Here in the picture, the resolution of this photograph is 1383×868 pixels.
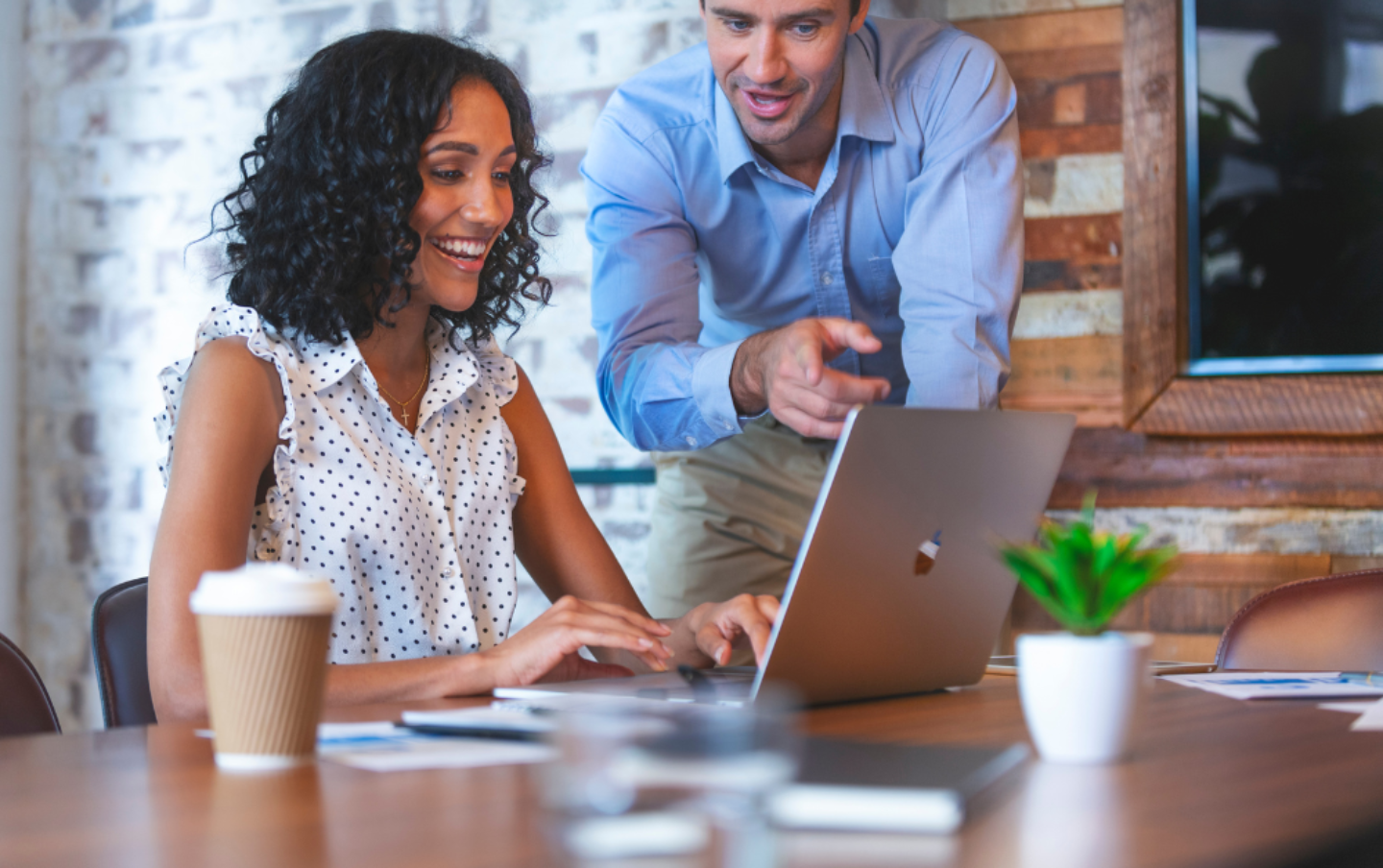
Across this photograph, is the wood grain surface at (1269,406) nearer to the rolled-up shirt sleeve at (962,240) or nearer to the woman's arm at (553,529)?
the rolled-up shirt sleeve at (962,240)

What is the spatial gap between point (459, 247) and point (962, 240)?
709mm

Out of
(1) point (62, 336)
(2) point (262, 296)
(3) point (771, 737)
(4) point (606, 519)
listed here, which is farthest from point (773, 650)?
(1) point (62, 336)

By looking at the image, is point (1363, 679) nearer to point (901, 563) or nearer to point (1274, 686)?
point (1274, 686)

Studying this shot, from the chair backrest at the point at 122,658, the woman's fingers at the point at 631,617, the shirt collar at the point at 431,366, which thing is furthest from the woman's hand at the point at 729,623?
the chair backrest at the point at 122,658

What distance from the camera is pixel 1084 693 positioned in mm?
851

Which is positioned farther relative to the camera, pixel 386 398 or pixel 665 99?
pixel 665 99

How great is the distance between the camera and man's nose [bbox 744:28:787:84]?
1829mm

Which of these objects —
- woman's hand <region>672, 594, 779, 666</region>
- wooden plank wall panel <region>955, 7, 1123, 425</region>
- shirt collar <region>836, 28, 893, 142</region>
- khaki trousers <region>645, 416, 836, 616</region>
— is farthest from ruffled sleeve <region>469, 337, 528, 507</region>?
wooden plank wall panel <region>955, 7, 1123, 425</region>

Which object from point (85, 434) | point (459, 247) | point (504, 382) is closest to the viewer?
point (459, 247)

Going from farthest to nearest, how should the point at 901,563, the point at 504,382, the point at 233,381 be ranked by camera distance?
the point at 504,382, the point at 233,381, the point at 901,563

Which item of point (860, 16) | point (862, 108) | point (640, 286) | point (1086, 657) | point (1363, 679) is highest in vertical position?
point (860, 16)

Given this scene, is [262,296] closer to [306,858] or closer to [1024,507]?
[1024,507]

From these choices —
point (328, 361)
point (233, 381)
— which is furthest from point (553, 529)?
point (233, 381)

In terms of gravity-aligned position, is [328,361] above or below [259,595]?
above
